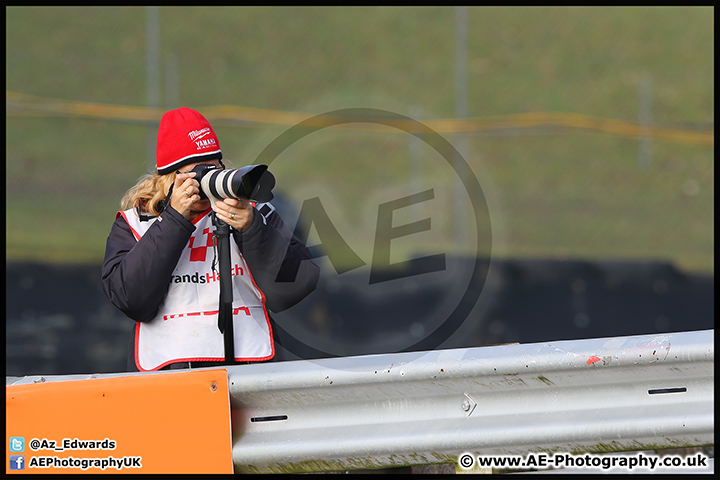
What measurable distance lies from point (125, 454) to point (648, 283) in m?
6.63

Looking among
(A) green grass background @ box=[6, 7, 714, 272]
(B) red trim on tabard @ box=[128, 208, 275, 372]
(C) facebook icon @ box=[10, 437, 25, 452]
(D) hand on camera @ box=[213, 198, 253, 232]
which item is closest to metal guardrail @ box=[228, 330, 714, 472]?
(B) red trim on tabard @ box=[128, 208, 275, 372]

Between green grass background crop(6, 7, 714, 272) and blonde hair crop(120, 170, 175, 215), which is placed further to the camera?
green grass background crop(6, 7, 714, 272)

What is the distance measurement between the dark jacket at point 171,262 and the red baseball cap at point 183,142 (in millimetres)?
220

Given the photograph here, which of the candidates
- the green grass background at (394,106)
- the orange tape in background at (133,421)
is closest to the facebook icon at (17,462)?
the orange tape in background at (133,421)

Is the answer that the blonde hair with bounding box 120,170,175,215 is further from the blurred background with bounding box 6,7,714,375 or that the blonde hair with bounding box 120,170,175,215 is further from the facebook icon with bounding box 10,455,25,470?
the facebook icon with bounding box 10,455,25,470

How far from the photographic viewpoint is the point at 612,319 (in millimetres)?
7406

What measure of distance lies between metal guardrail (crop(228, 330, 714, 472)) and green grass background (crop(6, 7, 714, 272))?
5.46 meters

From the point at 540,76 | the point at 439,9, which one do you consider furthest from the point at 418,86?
the point at 540,76

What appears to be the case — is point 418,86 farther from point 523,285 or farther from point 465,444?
point 465,444

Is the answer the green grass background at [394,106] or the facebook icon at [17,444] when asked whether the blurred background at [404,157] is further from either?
the facebook icon at [17,444]

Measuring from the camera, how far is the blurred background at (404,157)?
Result: 7238 millimetres

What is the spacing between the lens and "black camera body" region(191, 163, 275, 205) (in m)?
2.55

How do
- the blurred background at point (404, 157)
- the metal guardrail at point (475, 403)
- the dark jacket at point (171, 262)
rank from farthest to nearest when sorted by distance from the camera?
the blurred background at point (404, 157) < the dark jacket at point (171, 262) < the metal guardrail at point (475, 403)

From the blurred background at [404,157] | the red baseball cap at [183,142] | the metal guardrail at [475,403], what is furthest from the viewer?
the blurred background at [404,157]
